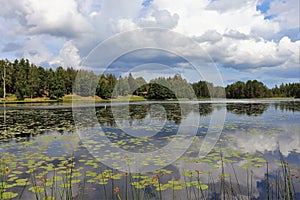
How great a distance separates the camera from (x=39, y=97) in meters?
49.2

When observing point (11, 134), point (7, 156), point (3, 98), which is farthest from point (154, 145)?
point (3, 98)

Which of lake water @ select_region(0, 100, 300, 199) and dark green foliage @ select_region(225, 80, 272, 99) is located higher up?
dark green foliage @ select_region(225, 80, 272, 99)

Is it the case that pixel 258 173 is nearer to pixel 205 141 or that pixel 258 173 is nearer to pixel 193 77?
pixel 205 141

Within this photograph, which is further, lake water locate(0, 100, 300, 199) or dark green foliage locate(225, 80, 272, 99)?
dark green foliage locate(225, 80, 272, 99)

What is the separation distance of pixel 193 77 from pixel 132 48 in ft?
6.81

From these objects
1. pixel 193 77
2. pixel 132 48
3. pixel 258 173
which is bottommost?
pixel 258 173

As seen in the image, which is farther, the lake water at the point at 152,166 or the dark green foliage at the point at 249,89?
the dark green foliage at the point at 249,89

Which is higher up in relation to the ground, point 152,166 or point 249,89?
point 249,89

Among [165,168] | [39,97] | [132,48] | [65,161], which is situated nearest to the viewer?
[165,168]

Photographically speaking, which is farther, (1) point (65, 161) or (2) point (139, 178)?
(1) point (65, 161)

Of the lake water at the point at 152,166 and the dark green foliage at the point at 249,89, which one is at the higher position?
the dark green foliage at the point at 249,89

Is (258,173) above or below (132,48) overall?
below

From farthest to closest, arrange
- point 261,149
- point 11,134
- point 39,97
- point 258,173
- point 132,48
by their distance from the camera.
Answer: point 39,97 < point 11,134 < point 132,48 < point 261,149 < point 258,173

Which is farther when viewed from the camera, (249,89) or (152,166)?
(249,89)
